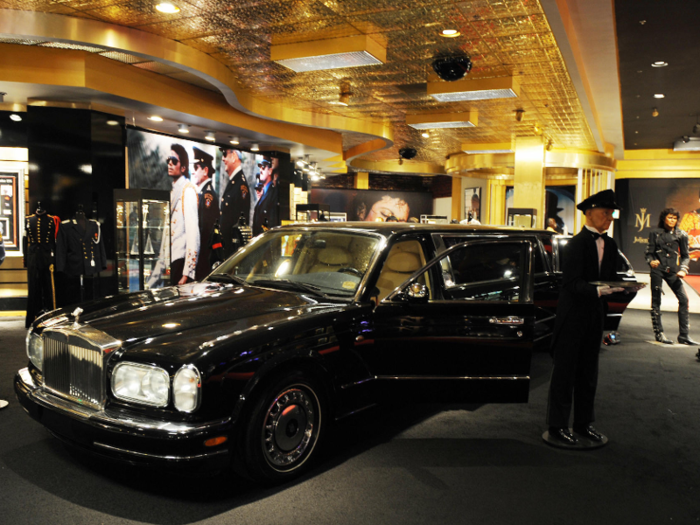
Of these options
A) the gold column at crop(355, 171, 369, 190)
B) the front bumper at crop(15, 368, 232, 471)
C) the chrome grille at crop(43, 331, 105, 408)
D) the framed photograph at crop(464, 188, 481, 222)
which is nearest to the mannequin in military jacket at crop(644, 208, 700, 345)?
the front bumper at crop(15, 368, 232, 471)

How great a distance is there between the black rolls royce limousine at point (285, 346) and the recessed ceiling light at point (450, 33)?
406cm

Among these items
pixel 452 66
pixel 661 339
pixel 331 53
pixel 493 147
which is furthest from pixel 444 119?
pixel 661 339

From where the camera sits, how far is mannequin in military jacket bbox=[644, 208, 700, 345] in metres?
7.05

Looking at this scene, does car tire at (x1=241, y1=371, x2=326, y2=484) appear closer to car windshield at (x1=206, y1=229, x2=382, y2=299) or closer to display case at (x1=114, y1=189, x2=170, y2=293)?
car windshield at (x1=206, y1=229, x2=382, y2=299)

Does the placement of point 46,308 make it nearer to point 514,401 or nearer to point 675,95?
point 514,401

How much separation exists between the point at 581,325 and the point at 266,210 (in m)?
11.4

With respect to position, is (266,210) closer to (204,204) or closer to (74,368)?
(204,204)

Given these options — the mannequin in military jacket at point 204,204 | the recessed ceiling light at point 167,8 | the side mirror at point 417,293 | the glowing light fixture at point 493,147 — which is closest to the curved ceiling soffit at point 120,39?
the recessed ceiling light at point 167,8

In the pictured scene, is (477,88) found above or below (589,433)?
above

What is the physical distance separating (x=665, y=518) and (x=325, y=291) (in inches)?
86.5

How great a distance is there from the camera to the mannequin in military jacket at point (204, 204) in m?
11.9

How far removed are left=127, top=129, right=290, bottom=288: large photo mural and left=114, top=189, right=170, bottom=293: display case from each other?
0.41 feet

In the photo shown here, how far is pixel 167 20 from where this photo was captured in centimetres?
705

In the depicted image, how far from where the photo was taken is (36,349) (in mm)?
3322
